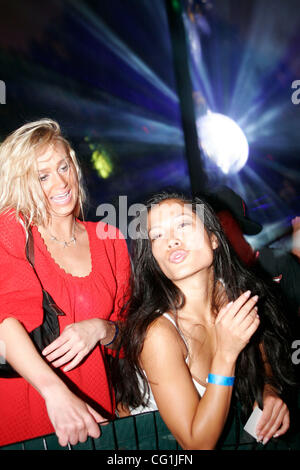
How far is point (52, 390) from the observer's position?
867mm

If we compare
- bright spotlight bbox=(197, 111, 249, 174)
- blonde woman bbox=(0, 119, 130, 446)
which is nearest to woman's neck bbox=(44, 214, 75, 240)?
blonde woman bbox=(0, 119, 130, 446)

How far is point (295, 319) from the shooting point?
7.15 feet

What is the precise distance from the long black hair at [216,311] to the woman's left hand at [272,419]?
40 millimetres

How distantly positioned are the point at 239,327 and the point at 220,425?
10.7 inches

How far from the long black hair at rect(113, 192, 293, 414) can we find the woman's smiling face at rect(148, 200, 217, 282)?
0.17 feet

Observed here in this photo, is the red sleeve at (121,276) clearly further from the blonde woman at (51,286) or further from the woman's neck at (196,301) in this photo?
the woman's neck at (196,301)

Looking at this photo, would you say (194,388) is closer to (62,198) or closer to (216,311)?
(216,311)

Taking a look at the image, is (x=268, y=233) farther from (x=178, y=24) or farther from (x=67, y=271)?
(x=178, y=24)

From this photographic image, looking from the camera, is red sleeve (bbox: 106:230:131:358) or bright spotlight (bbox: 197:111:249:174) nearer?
red sleeve (bbox: 106:230:131:358)

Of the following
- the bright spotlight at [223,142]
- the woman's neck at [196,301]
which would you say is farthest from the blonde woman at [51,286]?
the bright spotlight at [223,142]

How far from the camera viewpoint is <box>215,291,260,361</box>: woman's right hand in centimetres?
96

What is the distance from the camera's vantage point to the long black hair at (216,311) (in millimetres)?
1196

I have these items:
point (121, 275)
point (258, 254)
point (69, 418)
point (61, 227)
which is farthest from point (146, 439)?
point (258, 254)

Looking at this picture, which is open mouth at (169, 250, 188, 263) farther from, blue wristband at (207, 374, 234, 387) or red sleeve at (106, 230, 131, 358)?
blue wristband at (207, 374, 234, 387)
